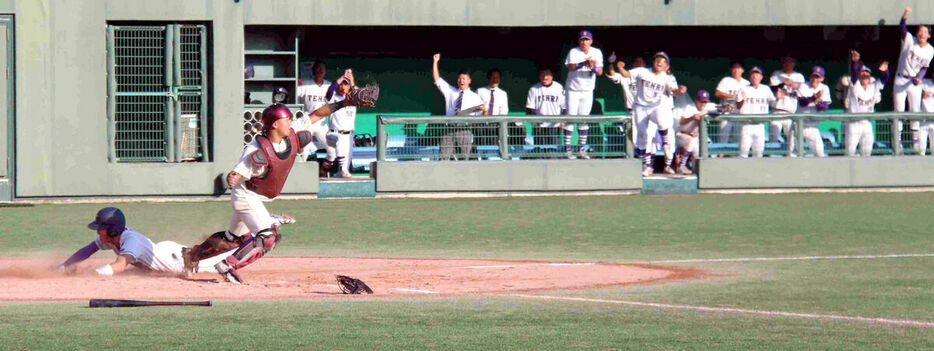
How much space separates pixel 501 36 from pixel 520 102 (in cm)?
123

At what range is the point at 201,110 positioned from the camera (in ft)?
70.8

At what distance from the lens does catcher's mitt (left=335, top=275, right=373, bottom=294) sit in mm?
10512

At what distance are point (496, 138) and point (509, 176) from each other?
600mm

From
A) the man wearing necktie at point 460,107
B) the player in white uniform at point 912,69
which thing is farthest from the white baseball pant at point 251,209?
the player in white uniform at point 912,69

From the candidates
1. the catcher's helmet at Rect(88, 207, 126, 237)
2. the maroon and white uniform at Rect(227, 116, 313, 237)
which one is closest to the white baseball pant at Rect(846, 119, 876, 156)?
the maroon and white uniform at Rect(227, 116, 313, 237)

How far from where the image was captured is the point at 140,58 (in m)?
21.3

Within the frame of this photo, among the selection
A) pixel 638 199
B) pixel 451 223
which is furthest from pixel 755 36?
pixel 451 223

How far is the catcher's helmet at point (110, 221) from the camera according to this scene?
11195 mm

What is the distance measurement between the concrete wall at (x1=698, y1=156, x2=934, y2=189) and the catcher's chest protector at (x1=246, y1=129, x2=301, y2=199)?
12413 millimetres

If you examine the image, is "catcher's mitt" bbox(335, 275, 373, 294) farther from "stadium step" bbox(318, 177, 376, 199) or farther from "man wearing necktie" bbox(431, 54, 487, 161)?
"man wearing necktie" bbox(431, 54, 487, 161)

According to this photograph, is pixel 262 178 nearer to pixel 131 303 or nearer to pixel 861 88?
pixel 131 303

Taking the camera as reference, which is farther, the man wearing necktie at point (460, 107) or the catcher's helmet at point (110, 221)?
the man wearing necktie at point (460, 107)

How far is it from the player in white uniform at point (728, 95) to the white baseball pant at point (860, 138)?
1786 millimetres

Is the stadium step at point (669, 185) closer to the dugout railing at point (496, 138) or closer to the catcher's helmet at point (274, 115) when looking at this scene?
the dugout railing at point (496, 138)
